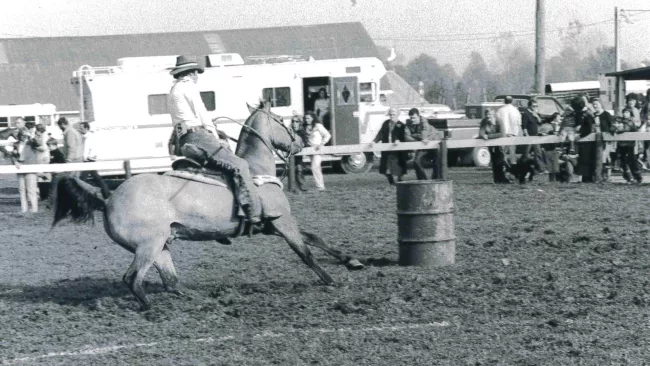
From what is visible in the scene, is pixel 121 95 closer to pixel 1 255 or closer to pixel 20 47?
pixel 1 255

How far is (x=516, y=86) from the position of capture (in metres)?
146

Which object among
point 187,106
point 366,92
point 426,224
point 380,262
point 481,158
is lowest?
point 481,158

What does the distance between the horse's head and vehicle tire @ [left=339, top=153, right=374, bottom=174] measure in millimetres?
17774

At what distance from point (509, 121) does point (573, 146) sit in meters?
1.45

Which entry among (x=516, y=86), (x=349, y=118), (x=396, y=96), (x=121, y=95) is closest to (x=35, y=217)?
(x=121, y=95)

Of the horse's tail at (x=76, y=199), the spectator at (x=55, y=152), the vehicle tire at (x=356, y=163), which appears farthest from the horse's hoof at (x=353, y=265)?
the vehicle tire at (x=356, y=163)

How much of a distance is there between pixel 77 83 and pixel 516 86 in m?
124

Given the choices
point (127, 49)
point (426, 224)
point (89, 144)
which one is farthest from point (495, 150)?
point (127, 49)

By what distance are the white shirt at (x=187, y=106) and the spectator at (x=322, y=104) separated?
17934 millimetres

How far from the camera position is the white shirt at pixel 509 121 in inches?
898

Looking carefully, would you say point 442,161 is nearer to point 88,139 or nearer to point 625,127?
point 625,127

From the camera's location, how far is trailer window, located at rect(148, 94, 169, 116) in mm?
26625

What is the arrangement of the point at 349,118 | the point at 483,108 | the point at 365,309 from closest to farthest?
the point at 365,309, the point at 349,118, the point at 483,108

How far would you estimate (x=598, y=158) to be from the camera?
→ 72.0 feet
